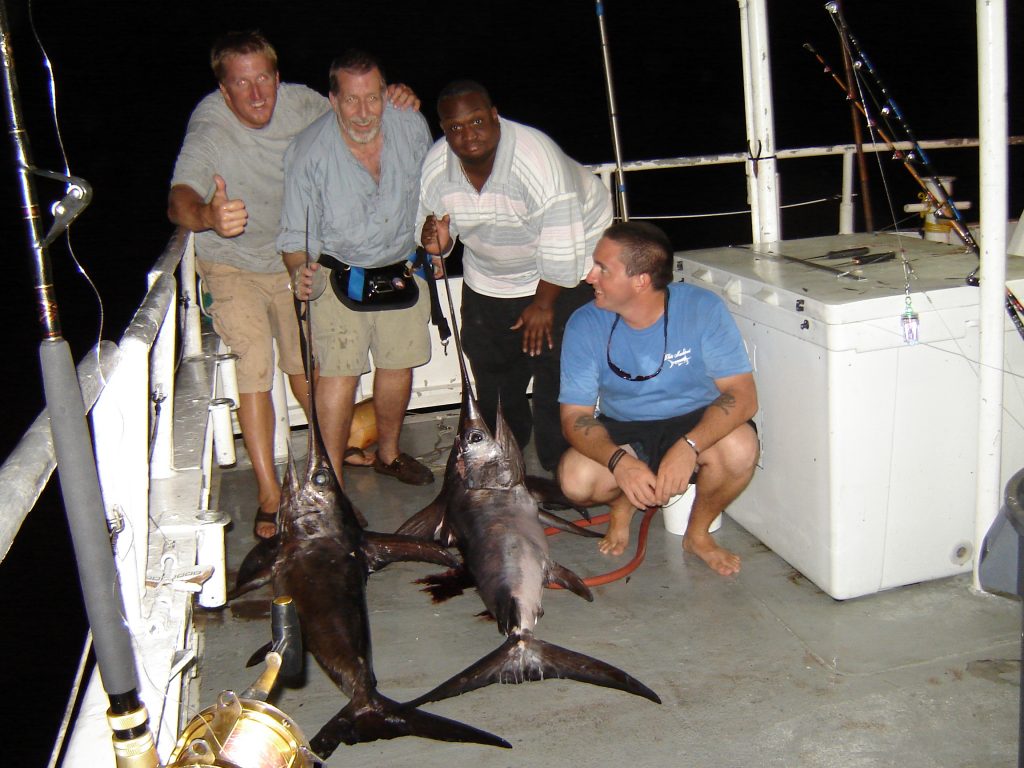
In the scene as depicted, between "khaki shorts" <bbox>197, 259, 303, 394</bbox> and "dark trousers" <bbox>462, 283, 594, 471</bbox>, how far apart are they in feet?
2.78

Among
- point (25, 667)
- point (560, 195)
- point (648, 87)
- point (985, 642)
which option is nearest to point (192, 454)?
point (560, 195)

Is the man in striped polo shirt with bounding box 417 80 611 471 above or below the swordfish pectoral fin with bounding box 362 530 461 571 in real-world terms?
above

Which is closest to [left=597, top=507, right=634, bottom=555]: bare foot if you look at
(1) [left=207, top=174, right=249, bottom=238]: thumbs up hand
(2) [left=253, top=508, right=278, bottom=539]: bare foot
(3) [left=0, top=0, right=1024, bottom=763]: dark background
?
(2) [left=253, top=508, right=278, bottom=539]: bare foot

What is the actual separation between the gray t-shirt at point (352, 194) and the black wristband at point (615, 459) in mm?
1374

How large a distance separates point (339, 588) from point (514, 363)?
1608 millimetres

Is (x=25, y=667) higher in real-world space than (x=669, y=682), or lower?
lower

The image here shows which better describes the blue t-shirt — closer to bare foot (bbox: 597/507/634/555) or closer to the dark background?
bare foot (bbox: 597/507/634/555)

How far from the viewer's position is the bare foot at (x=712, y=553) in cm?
320

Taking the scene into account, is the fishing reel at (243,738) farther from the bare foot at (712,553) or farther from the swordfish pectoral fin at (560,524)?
the bare foot at (712,553)

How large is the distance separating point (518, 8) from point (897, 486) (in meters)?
54.6

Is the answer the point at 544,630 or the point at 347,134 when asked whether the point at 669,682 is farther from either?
the point at 347,134

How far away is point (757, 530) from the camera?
3.39 meters

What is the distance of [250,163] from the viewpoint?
12.5ft

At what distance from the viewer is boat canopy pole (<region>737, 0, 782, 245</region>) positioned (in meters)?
3.47
